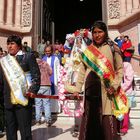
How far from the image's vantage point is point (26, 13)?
523 inches

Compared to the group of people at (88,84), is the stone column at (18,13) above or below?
above

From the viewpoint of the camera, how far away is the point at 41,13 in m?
13.2

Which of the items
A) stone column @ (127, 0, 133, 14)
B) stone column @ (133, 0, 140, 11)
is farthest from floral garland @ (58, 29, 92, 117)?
stone column @ (127, 0, 133, 14)

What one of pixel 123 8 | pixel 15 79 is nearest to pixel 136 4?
pixel 123 8

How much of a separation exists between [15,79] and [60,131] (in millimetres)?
2886

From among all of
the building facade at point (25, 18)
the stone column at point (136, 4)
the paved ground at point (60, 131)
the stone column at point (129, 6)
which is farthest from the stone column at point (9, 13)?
the paved ground at point (60, 131)

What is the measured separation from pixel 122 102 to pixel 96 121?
0.34 meters

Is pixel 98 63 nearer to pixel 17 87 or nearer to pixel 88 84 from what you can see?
pixel 88 84

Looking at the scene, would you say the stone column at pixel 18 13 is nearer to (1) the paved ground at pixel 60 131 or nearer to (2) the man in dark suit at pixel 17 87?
(1) the paved ground at pixel 60 131

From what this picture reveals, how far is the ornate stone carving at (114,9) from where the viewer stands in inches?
486

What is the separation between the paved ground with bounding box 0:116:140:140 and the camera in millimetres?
5754

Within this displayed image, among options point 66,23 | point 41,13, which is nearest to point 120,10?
point 41,13

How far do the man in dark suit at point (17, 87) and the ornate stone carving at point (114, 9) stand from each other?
8992mm

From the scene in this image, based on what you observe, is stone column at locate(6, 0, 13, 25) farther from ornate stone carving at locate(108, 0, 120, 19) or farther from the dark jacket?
the dark jacket
